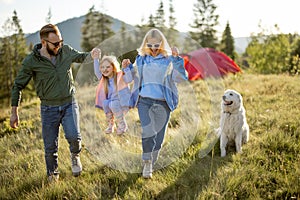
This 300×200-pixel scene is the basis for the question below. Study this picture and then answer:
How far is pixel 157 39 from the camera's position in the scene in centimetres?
399

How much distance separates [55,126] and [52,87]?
557 millimetres

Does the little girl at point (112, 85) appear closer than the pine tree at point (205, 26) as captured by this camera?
Yes

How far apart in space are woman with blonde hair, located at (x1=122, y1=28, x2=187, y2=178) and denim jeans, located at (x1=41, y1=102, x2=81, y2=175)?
3.00 ft

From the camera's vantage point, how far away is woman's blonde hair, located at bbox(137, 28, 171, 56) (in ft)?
13.1

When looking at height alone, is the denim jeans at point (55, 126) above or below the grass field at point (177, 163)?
above

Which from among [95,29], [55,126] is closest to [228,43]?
[95,29]

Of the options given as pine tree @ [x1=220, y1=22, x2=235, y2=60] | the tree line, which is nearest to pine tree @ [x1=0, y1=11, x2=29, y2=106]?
the tree line

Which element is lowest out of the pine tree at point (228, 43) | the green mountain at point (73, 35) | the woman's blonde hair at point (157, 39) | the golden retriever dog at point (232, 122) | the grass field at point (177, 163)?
the grass field at point (177, 163)

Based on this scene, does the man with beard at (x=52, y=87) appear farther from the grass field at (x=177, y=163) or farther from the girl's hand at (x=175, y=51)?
the girl's hand at (x=175, y=51)

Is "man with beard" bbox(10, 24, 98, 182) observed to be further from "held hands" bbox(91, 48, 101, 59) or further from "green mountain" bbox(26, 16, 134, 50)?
"green mountain" bbox(26, 16, 134, 50)

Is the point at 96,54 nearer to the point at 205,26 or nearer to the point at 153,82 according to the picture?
the point at 153,82

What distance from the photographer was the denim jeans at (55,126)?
412 centimetres

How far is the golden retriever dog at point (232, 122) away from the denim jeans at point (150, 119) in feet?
3.54

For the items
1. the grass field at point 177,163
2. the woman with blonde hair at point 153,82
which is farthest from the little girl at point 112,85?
the grass field at point 177,163
